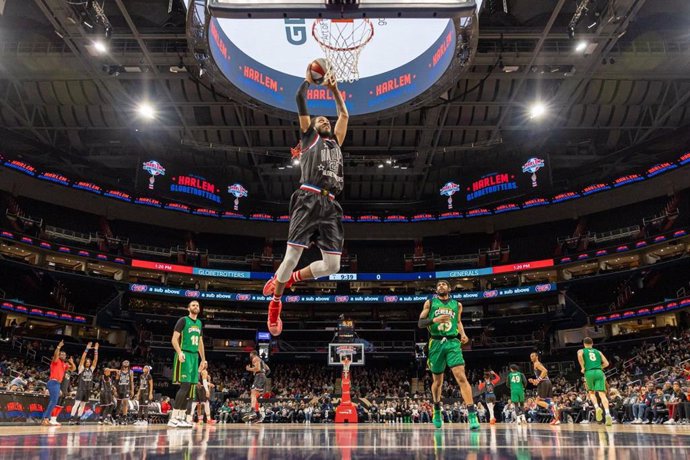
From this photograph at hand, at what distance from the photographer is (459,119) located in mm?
26844

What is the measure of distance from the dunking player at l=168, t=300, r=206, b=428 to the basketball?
487 cm

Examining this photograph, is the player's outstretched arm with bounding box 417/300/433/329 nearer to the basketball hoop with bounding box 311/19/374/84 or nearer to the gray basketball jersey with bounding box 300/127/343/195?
the gray basketball jersey with bounding box 300/127/343/195

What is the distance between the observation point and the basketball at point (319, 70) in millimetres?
5301

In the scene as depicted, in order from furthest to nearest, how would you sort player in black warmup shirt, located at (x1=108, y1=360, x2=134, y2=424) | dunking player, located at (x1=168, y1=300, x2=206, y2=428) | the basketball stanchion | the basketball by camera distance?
the basketball stanchion
player in black warmup shirt, located at (x1=108, y1=360, x2=134, y2=424)
dunking player, located at (x1=168, y1=300, x2=206, y2=428)
the basketball

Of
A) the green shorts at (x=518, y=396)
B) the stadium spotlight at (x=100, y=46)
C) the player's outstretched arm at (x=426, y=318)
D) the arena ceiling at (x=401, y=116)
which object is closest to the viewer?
the player's outstretched arm at (x=426, y=318)

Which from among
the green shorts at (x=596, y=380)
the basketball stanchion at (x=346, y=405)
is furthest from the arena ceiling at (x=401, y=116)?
the green shorts at (x=596, y=380)

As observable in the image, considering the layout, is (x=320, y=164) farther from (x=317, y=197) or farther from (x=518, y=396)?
(x=518, y=396)

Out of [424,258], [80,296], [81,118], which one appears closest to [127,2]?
[81,118]

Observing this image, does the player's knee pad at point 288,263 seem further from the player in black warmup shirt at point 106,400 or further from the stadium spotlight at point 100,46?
the stadium spotlight at point 100,46

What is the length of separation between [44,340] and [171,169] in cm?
1379

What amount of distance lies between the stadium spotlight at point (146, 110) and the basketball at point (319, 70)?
21.6 m

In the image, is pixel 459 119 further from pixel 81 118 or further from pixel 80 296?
pixel 80 296

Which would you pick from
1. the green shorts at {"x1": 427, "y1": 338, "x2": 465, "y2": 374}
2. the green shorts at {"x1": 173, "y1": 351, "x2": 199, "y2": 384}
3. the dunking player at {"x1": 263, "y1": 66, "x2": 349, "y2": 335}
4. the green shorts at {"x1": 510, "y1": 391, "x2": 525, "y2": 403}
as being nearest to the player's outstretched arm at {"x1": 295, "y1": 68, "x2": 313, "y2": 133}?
the dunking player at {"x1": 263, "y1": 66, "x2": 349, "y2": 335}

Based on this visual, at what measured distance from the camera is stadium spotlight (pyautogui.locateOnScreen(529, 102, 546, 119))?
2473 centimetres
